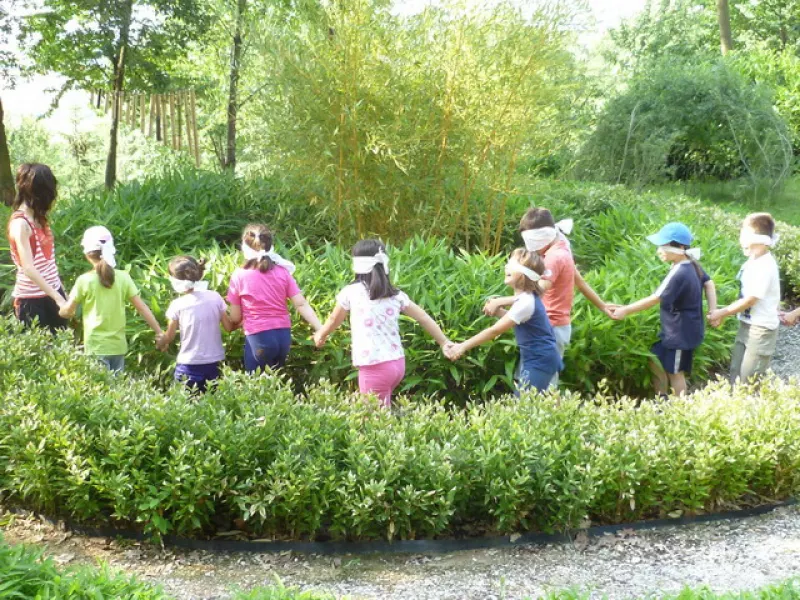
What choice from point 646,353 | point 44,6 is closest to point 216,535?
point 646,353

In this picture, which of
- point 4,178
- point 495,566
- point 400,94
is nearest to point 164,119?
point 4,178

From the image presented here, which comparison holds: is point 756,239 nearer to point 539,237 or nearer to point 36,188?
point 539,237

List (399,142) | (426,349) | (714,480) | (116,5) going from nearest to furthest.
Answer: (714,480) → (426,349) → (399,142) → (116,5)

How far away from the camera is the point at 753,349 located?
439cm

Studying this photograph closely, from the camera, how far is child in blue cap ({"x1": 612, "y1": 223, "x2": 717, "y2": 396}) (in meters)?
4.33

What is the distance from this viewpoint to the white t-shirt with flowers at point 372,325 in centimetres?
371

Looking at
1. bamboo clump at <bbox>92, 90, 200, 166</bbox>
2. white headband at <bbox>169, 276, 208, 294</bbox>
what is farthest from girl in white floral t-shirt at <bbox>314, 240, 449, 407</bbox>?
bamboo clump at <bbox>92, 90, 200, 166</bbox>

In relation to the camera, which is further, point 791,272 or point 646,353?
point 791,272

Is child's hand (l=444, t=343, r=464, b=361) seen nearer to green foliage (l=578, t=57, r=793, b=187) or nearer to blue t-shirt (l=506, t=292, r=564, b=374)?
blue t-shirt (l=506, t=292, r=564, b=374)

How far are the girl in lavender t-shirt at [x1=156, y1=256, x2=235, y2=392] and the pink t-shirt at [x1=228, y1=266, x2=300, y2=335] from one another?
0.12m

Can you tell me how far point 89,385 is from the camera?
3525mm

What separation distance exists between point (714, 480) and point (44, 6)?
42.9 feet

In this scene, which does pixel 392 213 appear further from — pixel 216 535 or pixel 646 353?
pixel 216 535

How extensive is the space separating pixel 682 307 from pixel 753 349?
1.45 feet
